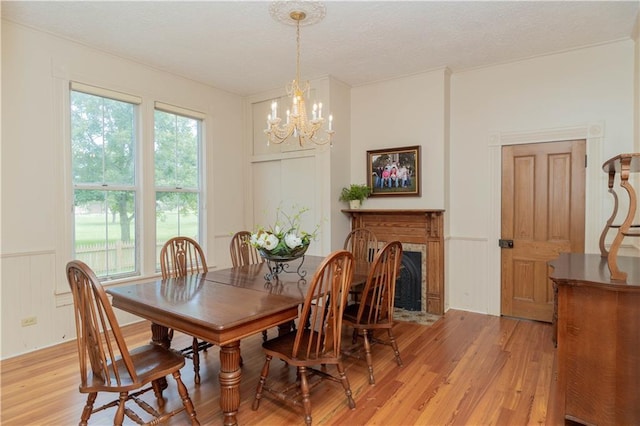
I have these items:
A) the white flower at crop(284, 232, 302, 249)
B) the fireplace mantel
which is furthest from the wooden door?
the white flower at crop(284, 232, 302, 249)

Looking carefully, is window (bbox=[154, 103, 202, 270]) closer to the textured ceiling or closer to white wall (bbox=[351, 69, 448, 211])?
the textured ceiling

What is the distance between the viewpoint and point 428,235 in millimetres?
4254

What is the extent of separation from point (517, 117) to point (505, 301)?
2.09m

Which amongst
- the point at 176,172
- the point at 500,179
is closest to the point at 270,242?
the point at 176,172

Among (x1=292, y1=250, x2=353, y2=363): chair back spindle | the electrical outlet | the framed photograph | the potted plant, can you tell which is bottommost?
Result: the electrical outlet

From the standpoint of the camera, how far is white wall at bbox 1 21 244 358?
3045mm

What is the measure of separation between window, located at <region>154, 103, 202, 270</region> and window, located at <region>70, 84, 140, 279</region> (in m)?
0.29

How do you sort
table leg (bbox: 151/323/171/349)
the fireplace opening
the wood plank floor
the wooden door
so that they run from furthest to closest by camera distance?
1. the fireplace opening
2. the wooden door
3. table leg (bbox: 151/323/171/349)
4. the wood plank floor

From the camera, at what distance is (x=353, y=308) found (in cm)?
297

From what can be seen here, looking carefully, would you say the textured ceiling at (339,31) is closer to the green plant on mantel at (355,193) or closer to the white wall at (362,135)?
the white wall at (362,135)

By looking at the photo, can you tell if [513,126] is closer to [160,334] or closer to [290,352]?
[290,352]

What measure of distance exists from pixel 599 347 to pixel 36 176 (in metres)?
4.42

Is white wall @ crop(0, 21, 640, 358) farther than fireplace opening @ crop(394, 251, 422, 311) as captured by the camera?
No

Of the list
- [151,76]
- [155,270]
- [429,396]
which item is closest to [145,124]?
[151,76]
